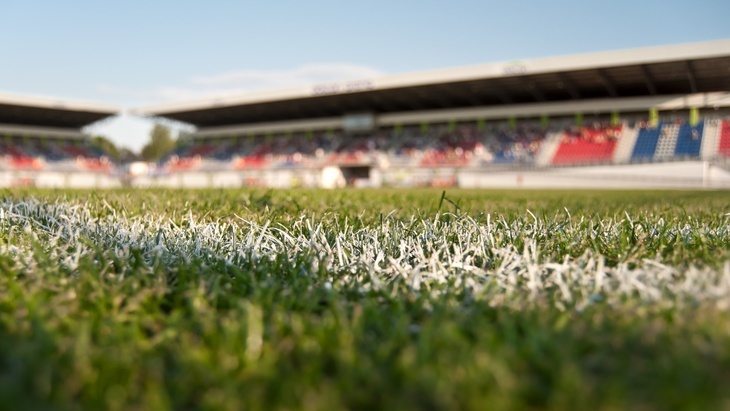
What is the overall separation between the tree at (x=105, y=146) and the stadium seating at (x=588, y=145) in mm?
38204

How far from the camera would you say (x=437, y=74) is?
31.4m

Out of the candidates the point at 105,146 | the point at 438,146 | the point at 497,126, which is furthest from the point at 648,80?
the point at 105,146

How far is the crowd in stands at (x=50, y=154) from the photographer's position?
3973 centimetres

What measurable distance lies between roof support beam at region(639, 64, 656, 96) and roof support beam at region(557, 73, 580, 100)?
12.2 ft

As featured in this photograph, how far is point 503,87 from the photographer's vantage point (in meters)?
32.6

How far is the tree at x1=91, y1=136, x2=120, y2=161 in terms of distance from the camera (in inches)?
1938

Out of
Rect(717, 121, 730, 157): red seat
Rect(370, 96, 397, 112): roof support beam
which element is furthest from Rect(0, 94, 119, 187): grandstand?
Rect(717, 121, 730, 157): red seat

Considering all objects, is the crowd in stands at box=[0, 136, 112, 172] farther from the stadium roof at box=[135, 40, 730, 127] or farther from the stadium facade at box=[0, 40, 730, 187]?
the stadium roof at box=[135, 40, 730, 127]

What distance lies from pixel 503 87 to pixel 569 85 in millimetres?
3658

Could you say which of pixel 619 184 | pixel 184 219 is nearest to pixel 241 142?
pixel 619 184

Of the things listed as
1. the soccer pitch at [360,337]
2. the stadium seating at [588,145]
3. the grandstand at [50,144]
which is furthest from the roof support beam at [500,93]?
the soccer pitch at [360,337]

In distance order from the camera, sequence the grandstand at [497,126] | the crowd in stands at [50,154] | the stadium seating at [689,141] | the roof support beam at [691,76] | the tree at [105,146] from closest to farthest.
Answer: the roof support beam at [691,76]
the grandstand at [497,126]
the stadium seating at [689,141]
the crowd in stands at [50,154]
the tree at [105,146]

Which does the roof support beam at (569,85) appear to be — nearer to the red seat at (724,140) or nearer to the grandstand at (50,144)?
the red seat at (724,140)

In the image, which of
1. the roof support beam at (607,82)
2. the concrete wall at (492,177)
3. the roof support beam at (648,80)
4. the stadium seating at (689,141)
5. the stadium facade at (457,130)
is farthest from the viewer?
the roof support beam at (607,82)
